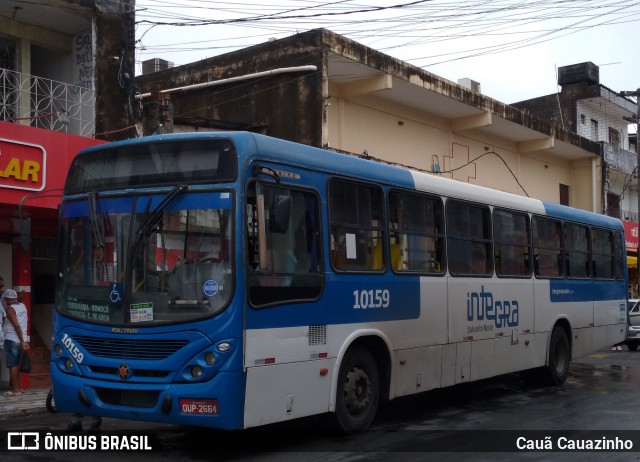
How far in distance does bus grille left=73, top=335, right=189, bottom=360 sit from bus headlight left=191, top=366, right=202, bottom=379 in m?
0.23

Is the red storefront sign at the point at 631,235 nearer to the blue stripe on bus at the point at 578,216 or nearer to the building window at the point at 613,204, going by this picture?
the building window at the point at 613,204

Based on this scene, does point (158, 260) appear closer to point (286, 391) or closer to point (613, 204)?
point (286, 391)

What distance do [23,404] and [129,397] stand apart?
464 cm

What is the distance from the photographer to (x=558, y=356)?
13336 millimetres

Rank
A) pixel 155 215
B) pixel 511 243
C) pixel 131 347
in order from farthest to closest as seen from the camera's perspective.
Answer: pixel 511 243 → pixel 155 215 → pixel 131 347

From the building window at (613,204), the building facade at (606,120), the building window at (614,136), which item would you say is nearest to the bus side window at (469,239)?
the building facade at (606,120)

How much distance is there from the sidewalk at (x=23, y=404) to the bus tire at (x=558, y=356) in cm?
803

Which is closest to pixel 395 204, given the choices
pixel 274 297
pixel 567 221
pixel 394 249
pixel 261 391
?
pixel 394 249

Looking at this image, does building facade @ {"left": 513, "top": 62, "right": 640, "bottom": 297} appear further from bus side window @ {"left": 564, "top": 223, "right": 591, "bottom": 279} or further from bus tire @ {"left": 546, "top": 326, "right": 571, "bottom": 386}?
bus tire @ {"left": 546, "top": 326, "right": 571, "bottom": 386}

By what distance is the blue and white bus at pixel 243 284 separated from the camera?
22.7ft

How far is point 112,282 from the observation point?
24.1ft

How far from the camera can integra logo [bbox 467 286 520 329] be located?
10.7 metres

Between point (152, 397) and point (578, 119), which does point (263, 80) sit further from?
point (578, 119)

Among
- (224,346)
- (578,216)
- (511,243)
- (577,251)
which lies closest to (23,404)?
(224,346)
